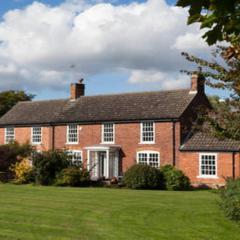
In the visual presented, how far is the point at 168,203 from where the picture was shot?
917 inches

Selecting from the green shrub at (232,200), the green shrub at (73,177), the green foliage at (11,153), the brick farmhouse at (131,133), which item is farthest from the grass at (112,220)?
the green foliage at (11,153)

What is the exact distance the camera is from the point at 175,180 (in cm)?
3631

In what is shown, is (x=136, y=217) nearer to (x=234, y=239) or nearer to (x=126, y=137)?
(x=234, y=239)

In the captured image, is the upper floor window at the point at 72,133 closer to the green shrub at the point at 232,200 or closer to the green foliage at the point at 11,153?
the green foliage at the point at 11,153

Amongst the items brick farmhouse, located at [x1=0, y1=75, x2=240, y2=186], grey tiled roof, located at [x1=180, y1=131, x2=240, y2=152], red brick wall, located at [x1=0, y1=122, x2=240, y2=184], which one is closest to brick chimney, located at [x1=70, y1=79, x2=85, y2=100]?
brick farmhouse, located at [x1=0, y1=75, x2=240, y2=186]

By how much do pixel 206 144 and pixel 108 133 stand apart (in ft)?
29.4

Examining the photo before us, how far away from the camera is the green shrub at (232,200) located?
597 inches

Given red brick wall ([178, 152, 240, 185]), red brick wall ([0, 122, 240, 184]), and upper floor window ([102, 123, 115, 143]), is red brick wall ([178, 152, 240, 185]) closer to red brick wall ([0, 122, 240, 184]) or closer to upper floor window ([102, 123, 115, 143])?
red brick wall ([0, 122, 240, 184])

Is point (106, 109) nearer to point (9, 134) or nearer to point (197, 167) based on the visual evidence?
point (197, 167)

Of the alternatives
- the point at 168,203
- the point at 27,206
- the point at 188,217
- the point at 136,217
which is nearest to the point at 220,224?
the point at 188,217

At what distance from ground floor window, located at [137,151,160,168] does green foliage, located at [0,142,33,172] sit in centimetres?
1045

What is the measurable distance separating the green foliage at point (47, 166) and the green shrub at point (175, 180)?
8.36 m

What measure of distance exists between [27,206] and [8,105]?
2139 inches

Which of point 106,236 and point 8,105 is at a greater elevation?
point 8,105
